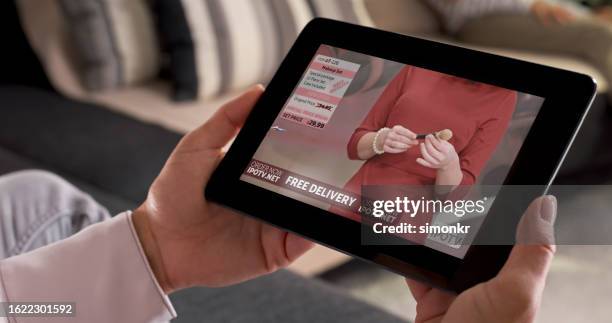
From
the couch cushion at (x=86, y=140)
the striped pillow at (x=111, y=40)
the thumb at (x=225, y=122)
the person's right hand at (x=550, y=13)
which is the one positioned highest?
the thumb at (x=225, y=122)

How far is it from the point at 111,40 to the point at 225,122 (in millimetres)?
1005

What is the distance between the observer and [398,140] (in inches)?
26.6

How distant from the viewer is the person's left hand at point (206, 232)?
2.53ft

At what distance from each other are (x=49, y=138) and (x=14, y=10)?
406 mm

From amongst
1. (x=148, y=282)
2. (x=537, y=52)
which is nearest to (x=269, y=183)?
(x=148, y=282)

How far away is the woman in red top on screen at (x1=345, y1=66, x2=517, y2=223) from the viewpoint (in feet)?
2.10

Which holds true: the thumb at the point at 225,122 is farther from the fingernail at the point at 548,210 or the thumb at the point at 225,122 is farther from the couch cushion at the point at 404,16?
the couch cushion at the point at 404,16

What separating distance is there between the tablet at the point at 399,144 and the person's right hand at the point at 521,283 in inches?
1.2

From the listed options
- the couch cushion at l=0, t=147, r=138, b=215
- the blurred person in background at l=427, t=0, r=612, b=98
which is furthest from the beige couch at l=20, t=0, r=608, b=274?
the blurred person in background at l=427, t=0, r=612, b=98

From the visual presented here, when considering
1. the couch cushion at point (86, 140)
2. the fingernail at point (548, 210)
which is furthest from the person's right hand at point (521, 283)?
the couch cushion at point (86, 140)

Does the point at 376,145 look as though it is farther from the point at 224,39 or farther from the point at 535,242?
the point at 224,39

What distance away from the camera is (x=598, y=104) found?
2176mm

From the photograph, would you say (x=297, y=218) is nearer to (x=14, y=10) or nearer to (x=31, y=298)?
(x=31, y=298)
